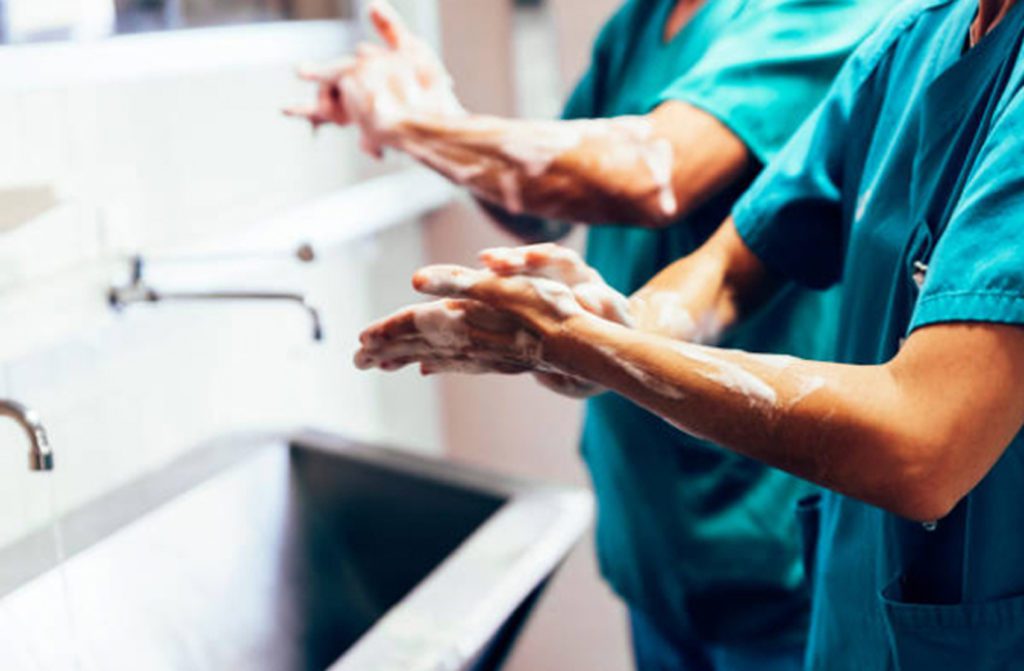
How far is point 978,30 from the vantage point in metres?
0.75

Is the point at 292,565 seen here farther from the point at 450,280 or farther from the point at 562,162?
the point at 450,280

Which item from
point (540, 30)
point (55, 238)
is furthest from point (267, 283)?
point (540, 30)

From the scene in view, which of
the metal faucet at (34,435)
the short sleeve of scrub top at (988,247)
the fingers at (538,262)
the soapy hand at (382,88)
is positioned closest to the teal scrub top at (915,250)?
the short sleeve of scrub top at (988,247)

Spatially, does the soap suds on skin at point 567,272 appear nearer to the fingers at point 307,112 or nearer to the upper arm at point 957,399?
the upper arm at point 957,399

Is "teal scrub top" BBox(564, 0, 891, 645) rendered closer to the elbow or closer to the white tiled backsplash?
the white tiled backsplash

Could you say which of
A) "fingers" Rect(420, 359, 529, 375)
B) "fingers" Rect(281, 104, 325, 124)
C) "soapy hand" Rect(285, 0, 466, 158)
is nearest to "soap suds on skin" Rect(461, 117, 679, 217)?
"soapy hand" Rect(285, 0, 466, 158)

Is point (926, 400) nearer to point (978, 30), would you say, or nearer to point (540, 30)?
point (978, 30)

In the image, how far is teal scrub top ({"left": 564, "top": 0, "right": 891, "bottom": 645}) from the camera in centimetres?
104

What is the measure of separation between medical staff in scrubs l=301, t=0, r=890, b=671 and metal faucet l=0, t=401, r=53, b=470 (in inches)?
17.9

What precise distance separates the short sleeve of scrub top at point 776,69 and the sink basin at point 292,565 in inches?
17.3

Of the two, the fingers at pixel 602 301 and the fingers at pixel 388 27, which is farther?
the fingers at pixel 388 27

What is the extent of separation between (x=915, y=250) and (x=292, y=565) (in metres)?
0.85

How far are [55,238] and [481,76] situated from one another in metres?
0.82

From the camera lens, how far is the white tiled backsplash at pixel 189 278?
1.16 meters
